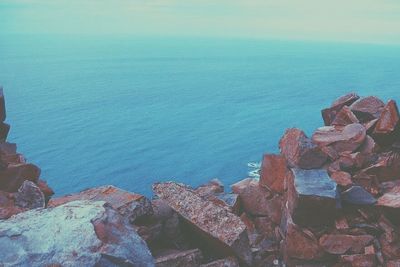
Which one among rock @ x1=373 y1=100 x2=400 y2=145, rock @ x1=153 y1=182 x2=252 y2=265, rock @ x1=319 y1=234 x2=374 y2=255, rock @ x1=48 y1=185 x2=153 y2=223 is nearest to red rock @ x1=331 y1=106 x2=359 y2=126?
rock @ x1=373 y1=100 x2=400 y2=145

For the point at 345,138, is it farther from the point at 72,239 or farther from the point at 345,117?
the point at 72,239

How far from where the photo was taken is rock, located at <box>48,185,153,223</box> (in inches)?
347

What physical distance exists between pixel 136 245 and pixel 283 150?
9.43 metres

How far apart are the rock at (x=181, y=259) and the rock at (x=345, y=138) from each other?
6.61 metres

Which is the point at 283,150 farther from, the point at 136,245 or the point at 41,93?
the point at 41,93

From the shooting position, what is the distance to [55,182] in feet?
203

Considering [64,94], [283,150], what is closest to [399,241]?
[283,150]

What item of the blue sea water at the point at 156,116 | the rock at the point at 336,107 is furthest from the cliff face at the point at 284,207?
the blue sea water at the point at 156,116

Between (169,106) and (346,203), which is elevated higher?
(346,203)

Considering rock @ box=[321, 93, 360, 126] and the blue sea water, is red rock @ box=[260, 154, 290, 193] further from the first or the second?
the blue sea water

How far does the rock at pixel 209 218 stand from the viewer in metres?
9.42

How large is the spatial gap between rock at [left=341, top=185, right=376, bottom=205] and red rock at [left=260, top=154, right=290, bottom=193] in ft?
8.20

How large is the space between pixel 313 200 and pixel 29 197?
6.47 metres

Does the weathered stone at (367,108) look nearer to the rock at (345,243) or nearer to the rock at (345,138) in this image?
the rock at (345,138)
